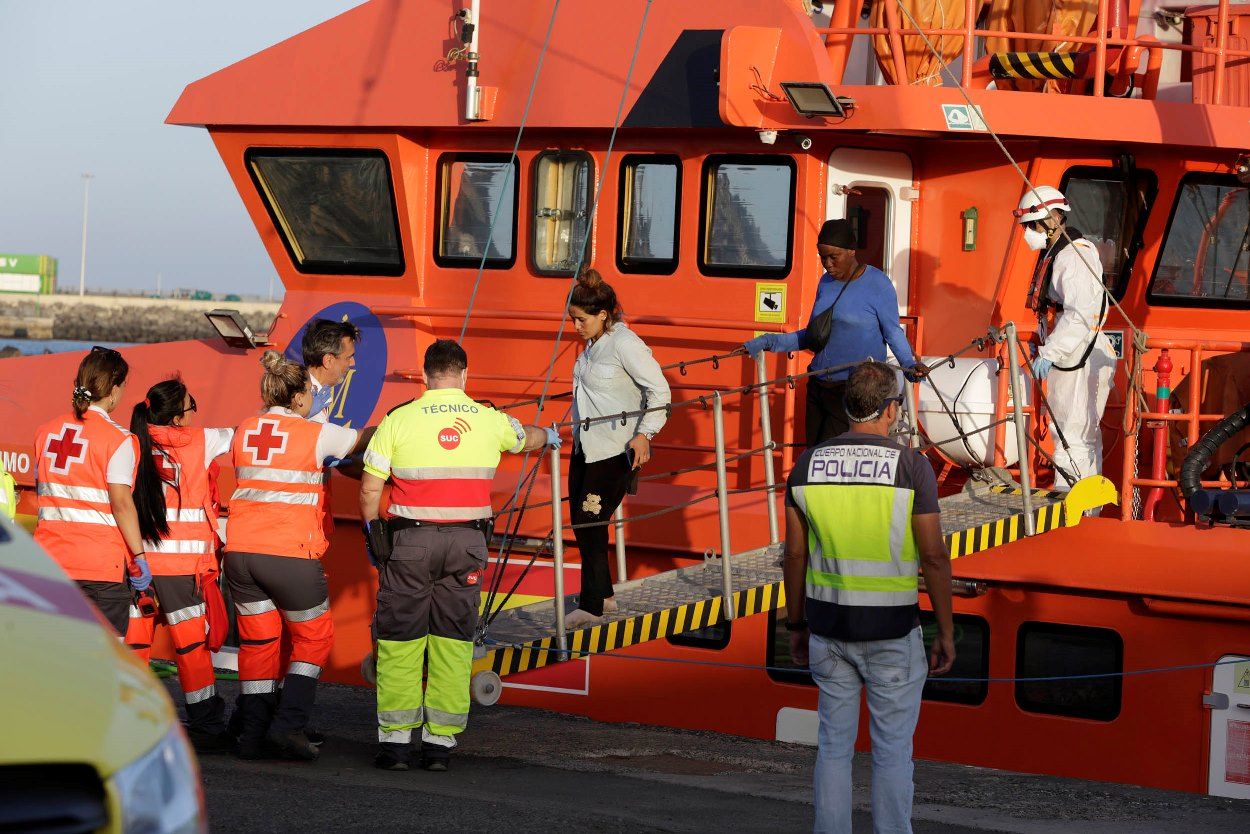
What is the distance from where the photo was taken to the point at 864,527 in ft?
15.6

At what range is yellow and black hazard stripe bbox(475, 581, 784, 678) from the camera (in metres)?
6.80

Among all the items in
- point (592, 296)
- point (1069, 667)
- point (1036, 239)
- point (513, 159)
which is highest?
point (513, 159)

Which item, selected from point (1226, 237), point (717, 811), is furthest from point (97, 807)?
point (1226, 237)

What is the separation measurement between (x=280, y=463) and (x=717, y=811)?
219 centimetres

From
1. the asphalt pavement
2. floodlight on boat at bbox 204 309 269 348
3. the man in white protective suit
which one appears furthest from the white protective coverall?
floodlight on boat at bbox 204 309 269 348

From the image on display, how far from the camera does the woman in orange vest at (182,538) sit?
21.8 ft

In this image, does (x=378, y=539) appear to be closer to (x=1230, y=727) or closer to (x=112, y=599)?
(x=112, y=599)

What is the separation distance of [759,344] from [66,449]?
9.77ft

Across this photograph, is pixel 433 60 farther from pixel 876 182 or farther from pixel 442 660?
pixel 442 660

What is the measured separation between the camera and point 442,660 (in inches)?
249

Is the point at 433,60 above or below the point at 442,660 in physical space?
above

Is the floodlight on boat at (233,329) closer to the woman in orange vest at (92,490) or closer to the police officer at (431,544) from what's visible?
the woman in orange vest at (92,490)

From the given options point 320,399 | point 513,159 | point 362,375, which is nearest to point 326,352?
point 320,399

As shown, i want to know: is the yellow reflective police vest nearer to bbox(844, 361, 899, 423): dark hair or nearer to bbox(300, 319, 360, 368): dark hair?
bbox(300, 319, 360, 368): dark hair
